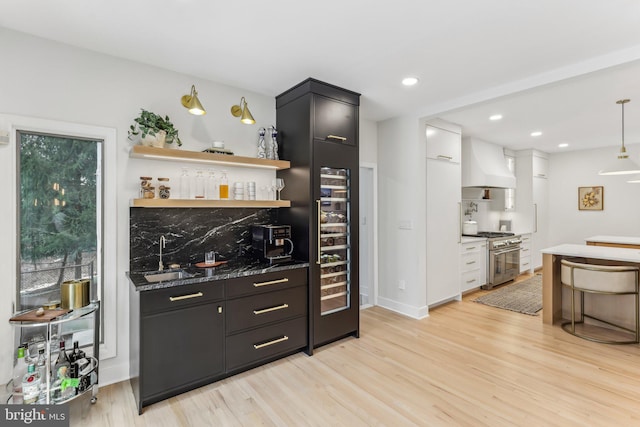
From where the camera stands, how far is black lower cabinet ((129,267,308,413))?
218 centimetres

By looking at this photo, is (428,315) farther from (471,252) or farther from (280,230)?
(280,230)

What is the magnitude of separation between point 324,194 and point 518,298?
12.0 feet

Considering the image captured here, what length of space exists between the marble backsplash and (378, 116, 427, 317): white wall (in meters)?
1.79

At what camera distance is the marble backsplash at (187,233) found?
8.64 feet

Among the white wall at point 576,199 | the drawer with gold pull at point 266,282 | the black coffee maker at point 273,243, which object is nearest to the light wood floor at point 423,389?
the drawer with gold pull at point 266,282

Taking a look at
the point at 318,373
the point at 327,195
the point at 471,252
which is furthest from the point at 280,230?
the point at 471,252

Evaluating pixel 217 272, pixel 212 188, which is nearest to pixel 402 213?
pixel 212 188

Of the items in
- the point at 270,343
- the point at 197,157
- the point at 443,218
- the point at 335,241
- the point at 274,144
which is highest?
the point at 274,144

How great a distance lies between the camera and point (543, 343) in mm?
3203

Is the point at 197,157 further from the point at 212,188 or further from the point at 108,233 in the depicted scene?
the point at 108,233

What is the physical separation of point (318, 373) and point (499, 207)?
211 inches

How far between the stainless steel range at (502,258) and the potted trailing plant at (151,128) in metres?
4.96

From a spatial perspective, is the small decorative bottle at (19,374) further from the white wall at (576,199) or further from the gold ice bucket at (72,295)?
the white wall at (576,199)

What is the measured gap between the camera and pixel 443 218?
→ 4.33 m
